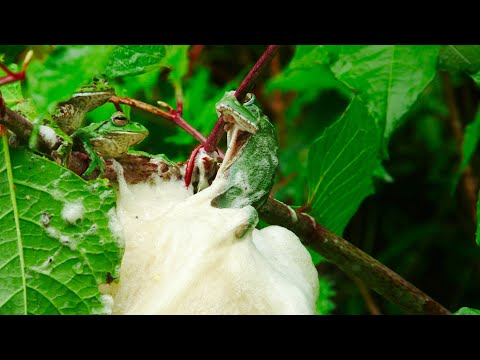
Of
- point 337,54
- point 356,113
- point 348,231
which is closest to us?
point 356,113

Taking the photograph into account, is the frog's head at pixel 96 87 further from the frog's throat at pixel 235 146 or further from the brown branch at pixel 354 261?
the brown branch at pixel 354 261

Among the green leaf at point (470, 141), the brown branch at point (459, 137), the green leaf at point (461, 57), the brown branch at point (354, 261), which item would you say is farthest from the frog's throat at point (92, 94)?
the brown branch at point (459, 137)

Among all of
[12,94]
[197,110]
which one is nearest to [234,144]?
[12,94]

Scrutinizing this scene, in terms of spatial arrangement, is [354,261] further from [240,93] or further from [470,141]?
[470,141]

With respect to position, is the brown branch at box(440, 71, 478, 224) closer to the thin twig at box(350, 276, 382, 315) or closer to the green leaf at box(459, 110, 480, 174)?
the thin twig at box(350, 276, 382, 315)

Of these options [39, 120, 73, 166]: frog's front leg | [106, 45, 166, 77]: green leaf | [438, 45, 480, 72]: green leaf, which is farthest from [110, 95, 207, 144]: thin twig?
[438, 45, 480, 72]: green leaf
